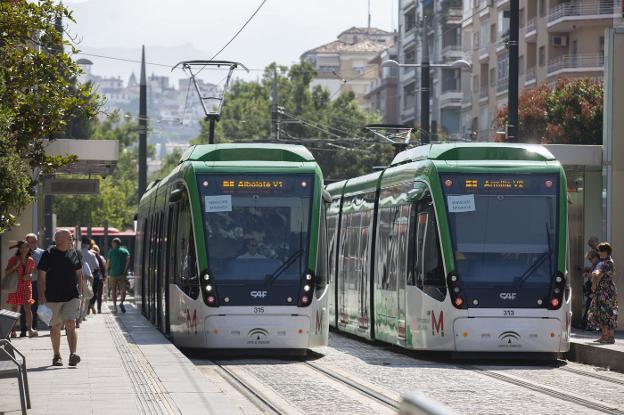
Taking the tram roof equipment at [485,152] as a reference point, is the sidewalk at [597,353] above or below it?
below

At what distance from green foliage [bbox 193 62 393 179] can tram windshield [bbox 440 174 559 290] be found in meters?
63.7

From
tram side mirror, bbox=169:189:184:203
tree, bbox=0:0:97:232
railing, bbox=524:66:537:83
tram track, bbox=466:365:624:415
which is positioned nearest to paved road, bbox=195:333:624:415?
tram track, bbox=466:365:624:415

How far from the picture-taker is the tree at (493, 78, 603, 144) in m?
55.3

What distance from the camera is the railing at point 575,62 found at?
7031 centimetres

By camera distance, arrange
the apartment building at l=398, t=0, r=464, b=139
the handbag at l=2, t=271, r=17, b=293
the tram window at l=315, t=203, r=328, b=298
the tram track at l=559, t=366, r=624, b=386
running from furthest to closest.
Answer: the apartment building at l=398, t=0, r=464, b=139
the handbag at l=2, t=271, r=17, b=293
the tram window at l=315, t=203, r=328, b=298
the tram track at l=559, t=366, r=624, b=386

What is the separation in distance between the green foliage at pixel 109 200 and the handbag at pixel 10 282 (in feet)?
140

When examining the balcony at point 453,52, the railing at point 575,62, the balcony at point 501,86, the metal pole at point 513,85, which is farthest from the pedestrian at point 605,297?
the balcony at point 453,52

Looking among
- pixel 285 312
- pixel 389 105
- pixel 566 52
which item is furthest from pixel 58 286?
pixel 389 105

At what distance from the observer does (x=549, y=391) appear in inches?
623

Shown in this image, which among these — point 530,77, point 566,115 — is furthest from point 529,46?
point 566,115

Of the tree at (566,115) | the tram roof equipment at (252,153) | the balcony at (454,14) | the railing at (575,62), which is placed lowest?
the tram roof equipment at (252,153)

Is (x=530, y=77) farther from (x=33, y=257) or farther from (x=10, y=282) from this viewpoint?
(x=10, y=282)

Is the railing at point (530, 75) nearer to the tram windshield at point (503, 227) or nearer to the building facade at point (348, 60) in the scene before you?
the tram windshield at point (503, 227)

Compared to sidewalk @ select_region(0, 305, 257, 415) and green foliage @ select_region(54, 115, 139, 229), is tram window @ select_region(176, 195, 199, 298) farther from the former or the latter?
green foliage @ select_region(54, 115, 139, 229)
